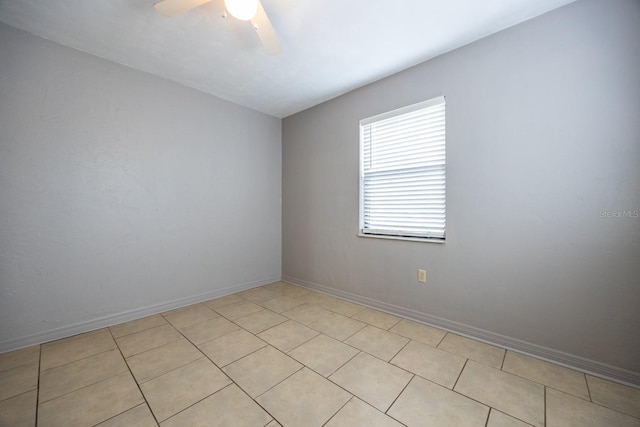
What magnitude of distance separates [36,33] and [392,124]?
313cm

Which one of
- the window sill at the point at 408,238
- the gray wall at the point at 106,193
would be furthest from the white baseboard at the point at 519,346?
the gray wall at the point at 106,193

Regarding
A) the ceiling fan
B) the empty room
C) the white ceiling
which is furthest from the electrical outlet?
the ceiling fan

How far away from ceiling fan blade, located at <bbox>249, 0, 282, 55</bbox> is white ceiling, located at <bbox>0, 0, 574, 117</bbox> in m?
0.18

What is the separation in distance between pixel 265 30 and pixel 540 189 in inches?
87.9

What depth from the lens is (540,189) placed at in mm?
1782

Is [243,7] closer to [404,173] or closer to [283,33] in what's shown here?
[283,33]

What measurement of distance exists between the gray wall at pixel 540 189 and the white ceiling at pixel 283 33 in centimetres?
26

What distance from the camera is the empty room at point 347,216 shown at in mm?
1496

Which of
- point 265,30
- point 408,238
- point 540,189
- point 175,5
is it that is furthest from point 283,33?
point 540,189

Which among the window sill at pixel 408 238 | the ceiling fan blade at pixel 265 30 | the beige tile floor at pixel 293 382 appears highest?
the ceiling fan blade at pixel 265 30

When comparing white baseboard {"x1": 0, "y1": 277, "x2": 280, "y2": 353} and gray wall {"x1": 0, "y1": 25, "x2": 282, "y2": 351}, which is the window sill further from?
white baseboard {"x1": 0, "y1": 277, "x2": 280, "y2": 353}

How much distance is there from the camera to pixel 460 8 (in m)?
1.72

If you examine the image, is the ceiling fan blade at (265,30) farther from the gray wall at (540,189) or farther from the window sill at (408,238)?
the window sill at (408,238)

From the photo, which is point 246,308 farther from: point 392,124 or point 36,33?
point 36,33
